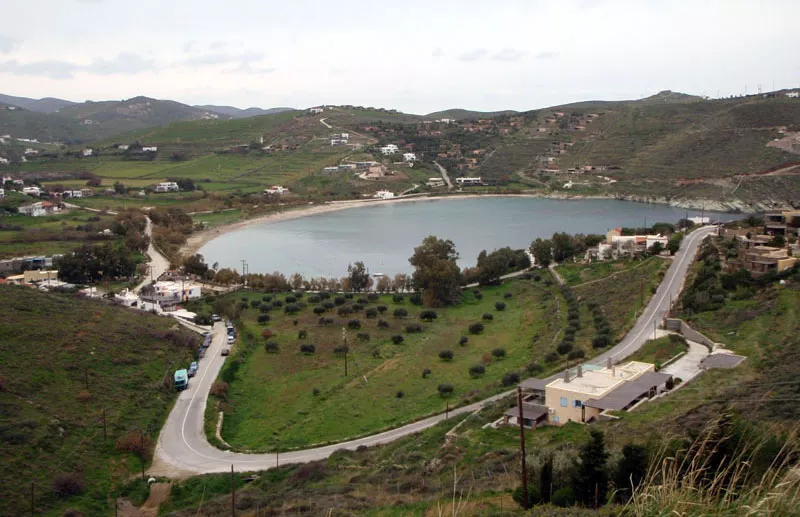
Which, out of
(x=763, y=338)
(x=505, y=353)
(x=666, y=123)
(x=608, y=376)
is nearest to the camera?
(x=608, y=376)

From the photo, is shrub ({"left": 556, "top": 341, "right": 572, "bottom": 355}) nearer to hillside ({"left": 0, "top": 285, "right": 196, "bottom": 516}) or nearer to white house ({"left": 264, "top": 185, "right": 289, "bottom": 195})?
hillside ({"left": 0, "top": 285, "right": 196, "bottom": 516})

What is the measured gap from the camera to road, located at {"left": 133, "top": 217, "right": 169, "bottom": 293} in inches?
1003

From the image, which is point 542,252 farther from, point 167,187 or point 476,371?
point 167,187

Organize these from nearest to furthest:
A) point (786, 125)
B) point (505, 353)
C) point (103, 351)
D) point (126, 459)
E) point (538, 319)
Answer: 1. point (126, 459)
2. point (103, 351)
3. point (505, 353)
4. point (538, 319)
5. point (786, 125)

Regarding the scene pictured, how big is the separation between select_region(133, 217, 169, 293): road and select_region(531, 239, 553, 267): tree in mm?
14320

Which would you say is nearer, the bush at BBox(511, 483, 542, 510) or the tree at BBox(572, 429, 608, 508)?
the tree at BBox(572, 429, 608, 508)

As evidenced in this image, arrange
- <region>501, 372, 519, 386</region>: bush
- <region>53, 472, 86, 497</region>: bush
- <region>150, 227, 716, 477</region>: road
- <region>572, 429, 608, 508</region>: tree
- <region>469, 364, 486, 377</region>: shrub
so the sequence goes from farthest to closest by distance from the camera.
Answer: <region>469, 364, 486, 377</region>: shrub < <region>501, 372, 519, 386</region>: bush < <region>150, 227, 716, 477</region>: road < <region>53, 472, 86, 497</region>: bush < <region>572, 429, 608, 508</region>: tree

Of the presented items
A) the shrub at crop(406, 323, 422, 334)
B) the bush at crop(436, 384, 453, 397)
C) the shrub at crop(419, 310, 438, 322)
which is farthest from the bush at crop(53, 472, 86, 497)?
the shrub at crop(419, 310, 438, 322)

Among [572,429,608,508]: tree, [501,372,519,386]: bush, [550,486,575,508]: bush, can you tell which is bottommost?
[501,372,519,386]: bush

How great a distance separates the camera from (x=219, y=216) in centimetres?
4534

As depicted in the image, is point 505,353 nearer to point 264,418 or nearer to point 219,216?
point 264,418

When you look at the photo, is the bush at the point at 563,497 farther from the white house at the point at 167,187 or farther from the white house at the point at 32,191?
the white house at the point at 167,187

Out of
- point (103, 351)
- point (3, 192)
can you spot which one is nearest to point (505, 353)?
point (103, 351)

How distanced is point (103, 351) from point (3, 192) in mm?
34544
